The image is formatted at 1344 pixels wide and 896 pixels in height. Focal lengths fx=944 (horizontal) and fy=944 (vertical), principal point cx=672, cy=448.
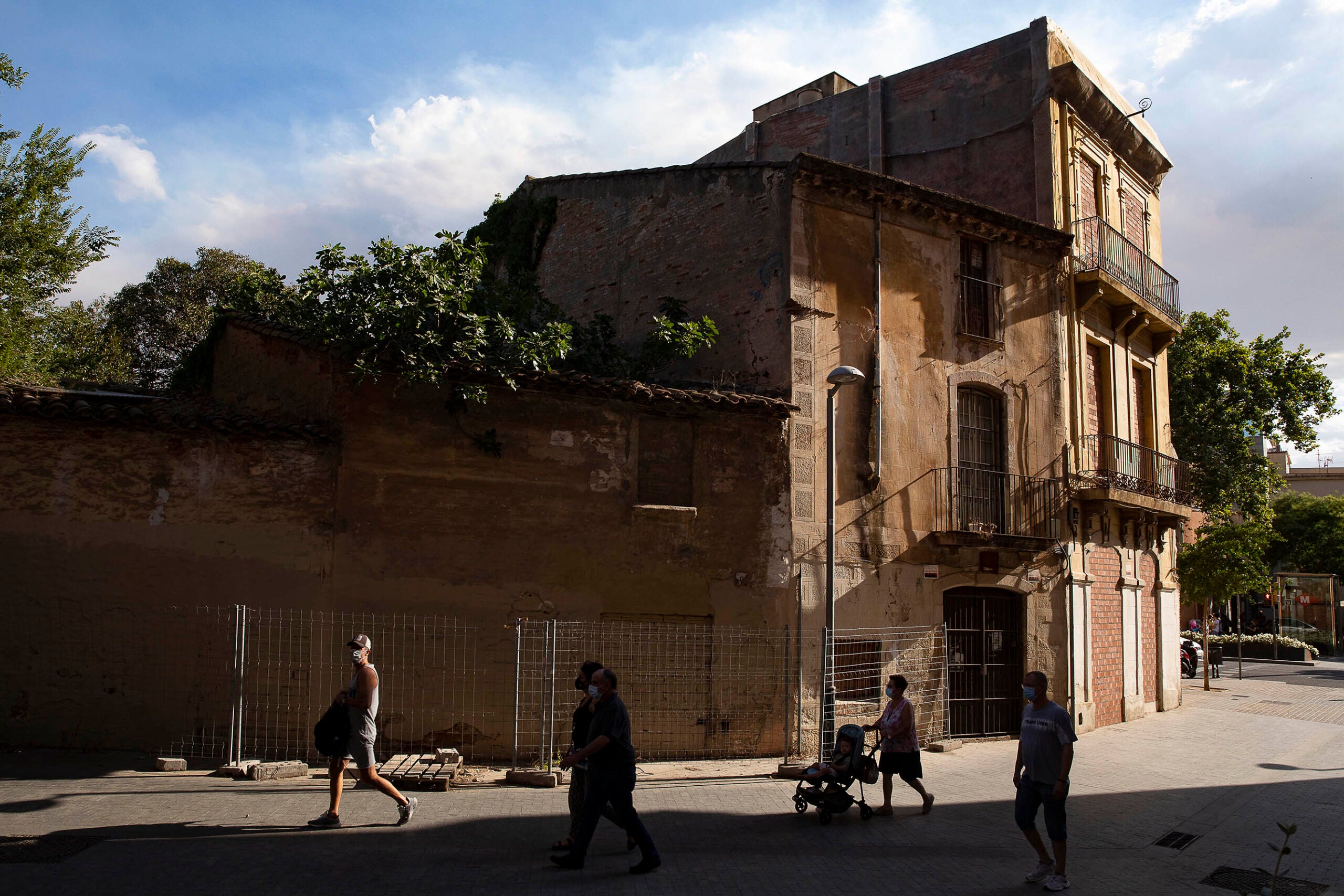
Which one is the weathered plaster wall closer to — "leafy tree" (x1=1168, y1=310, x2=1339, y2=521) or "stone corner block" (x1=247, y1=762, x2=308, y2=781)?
"stone corner block" (x1=247, y1=762, x2=308, y2=781)

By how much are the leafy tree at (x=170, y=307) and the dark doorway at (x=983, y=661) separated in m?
21.9

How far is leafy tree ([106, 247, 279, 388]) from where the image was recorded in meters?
27.4

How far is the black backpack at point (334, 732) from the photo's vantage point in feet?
26.2

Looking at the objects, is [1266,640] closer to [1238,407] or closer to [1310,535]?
[1238,407]

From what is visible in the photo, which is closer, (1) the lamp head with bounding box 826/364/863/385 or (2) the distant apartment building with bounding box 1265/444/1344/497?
(1) the lamp head with bounding box 826/364/863/385

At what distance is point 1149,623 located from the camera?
19391mm

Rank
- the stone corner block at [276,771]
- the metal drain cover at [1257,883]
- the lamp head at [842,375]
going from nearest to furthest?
1. the metal drain cover at [1257,883]
2. the stone corner block at [276,771]
3. the lamp head at [842,375]

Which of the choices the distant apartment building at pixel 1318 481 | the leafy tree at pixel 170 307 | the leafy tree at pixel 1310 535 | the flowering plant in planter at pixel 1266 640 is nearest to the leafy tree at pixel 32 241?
the leafy tree at pixel 170 307

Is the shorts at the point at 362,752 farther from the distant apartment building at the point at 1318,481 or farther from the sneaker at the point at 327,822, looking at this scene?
the distant apartment building at the point at 1318,481

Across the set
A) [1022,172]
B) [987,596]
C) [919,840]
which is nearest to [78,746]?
[919,840]

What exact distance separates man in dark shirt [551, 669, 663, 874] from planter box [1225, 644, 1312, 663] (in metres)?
34.4

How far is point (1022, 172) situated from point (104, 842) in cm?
1776

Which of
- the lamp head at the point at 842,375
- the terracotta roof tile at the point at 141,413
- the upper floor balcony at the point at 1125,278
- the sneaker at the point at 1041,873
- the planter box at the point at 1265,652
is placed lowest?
the planter box at the point at 1265,652

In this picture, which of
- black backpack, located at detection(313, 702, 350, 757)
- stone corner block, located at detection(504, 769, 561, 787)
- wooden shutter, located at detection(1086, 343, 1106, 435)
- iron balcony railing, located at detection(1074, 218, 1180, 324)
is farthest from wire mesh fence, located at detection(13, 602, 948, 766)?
iron balcony railing, located at detection(1074, 218, 1180, 324)
